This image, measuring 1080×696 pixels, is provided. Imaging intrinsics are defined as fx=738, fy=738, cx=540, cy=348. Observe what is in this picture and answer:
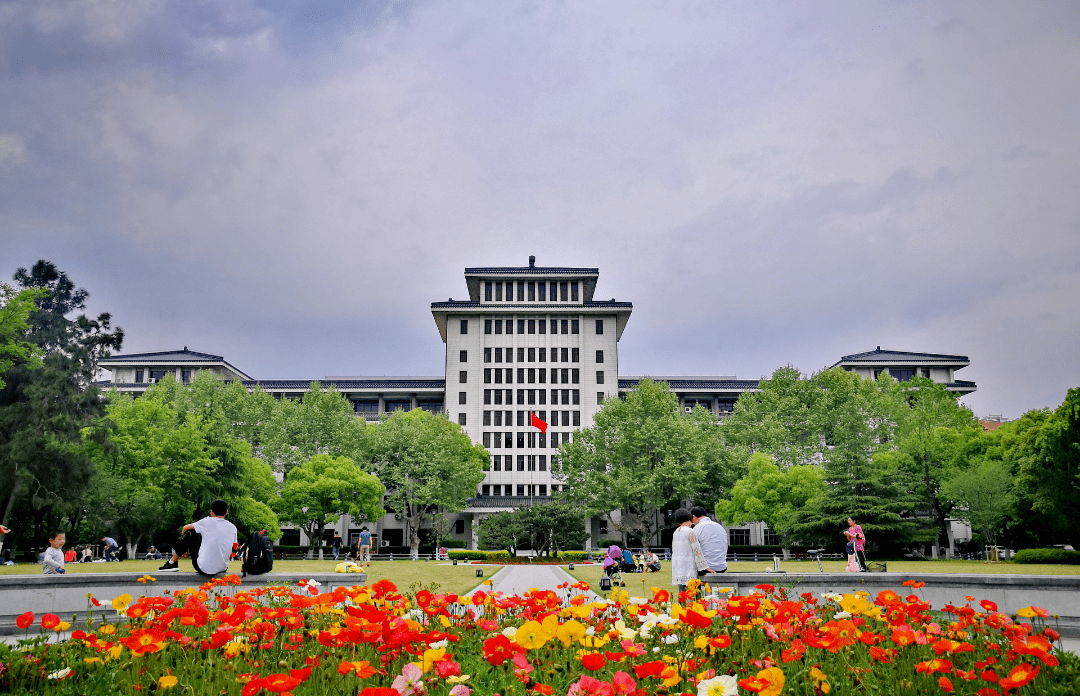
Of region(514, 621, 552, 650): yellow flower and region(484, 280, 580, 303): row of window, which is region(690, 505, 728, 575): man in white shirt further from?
region(484, 280, 580, 303): row of window

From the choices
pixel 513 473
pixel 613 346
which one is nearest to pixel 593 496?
pixel 513 473

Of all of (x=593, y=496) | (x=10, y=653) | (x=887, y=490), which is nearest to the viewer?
(x=10, y=653)

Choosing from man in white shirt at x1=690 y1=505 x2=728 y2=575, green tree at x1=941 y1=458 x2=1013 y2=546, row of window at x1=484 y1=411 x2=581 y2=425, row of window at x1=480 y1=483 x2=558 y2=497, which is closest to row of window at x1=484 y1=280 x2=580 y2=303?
row of window at x1=484 y1=411 x2=581 y2=425

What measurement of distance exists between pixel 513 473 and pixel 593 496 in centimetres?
1792

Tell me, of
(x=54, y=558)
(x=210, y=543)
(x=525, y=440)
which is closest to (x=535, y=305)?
(x=525, y=440)

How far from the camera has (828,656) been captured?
5.32 meters

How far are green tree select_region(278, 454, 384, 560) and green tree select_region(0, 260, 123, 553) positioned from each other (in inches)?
448

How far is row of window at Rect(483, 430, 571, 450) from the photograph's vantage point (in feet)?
217

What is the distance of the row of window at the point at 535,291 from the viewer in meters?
70.6

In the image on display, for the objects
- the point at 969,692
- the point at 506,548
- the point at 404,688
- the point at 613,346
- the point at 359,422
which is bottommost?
the point at 506,548

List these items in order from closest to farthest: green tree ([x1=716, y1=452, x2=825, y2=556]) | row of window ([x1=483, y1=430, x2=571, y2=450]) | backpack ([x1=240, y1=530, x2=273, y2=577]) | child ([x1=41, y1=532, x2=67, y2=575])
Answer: backpack ([x1=240, y1=530, x2=273, y2=577])
child ([x1=41, y1=532, x2=67, y2=575])
green tree ([x1=716, y1=452, x2=825, y2=556])
row of window ([x1=483, y1=430, x2=571, y2=450])

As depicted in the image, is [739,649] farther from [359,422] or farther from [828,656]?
[359,422]

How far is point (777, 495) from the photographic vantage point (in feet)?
130

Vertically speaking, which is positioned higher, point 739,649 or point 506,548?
point 739,649
